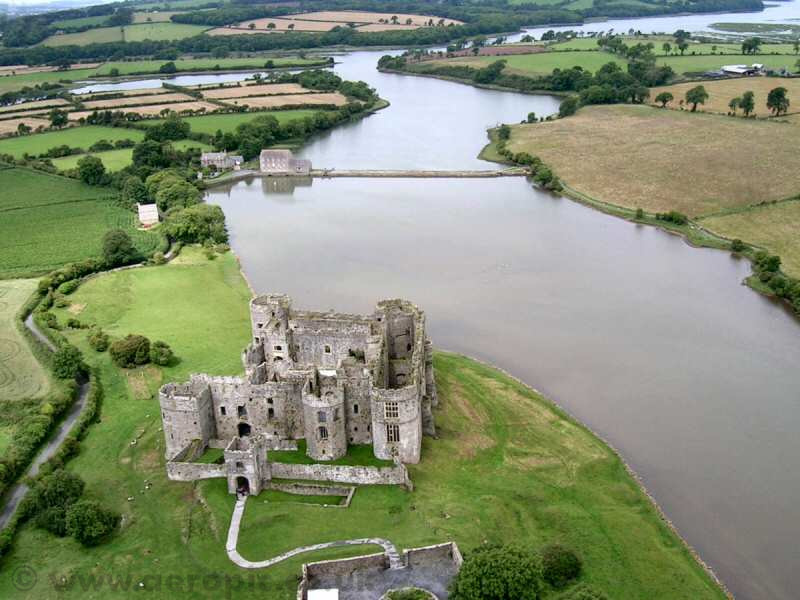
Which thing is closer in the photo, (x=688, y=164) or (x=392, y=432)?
(x=392, y=432)

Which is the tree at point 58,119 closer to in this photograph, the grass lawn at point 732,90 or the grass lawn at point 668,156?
the grass lawn at point 668,156

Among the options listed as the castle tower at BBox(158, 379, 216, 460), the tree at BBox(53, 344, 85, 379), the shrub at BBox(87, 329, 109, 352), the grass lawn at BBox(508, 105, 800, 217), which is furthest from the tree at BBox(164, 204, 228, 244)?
the grass lawn at BBox(508, 105, 800, 217)

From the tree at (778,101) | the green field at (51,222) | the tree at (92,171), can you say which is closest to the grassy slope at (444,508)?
the green field at (51,222)

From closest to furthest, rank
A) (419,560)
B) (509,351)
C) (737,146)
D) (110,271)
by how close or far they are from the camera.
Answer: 1. (419,560)
2. (509,351)
3. (110,271)
4. (737,146)

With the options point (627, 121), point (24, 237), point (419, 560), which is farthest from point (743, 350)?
point (627, 121)

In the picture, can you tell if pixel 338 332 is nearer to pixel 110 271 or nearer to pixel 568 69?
pixel 110 271

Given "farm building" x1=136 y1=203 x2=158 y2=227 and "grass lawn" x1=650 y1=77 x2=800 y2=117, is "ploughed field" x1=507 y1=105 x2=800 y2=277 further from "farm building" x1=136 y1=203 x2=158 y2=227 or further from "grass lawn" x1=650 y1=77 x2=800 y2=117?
"farm building" x1=136 y1=203 x2=158 y2=227

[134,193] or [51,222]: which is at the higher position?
[134,193]

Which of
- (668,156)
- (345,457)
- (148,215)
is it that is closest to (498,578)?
(345,457)

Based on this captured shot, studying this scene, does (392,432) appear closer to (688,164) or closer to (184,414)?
(184,414)
